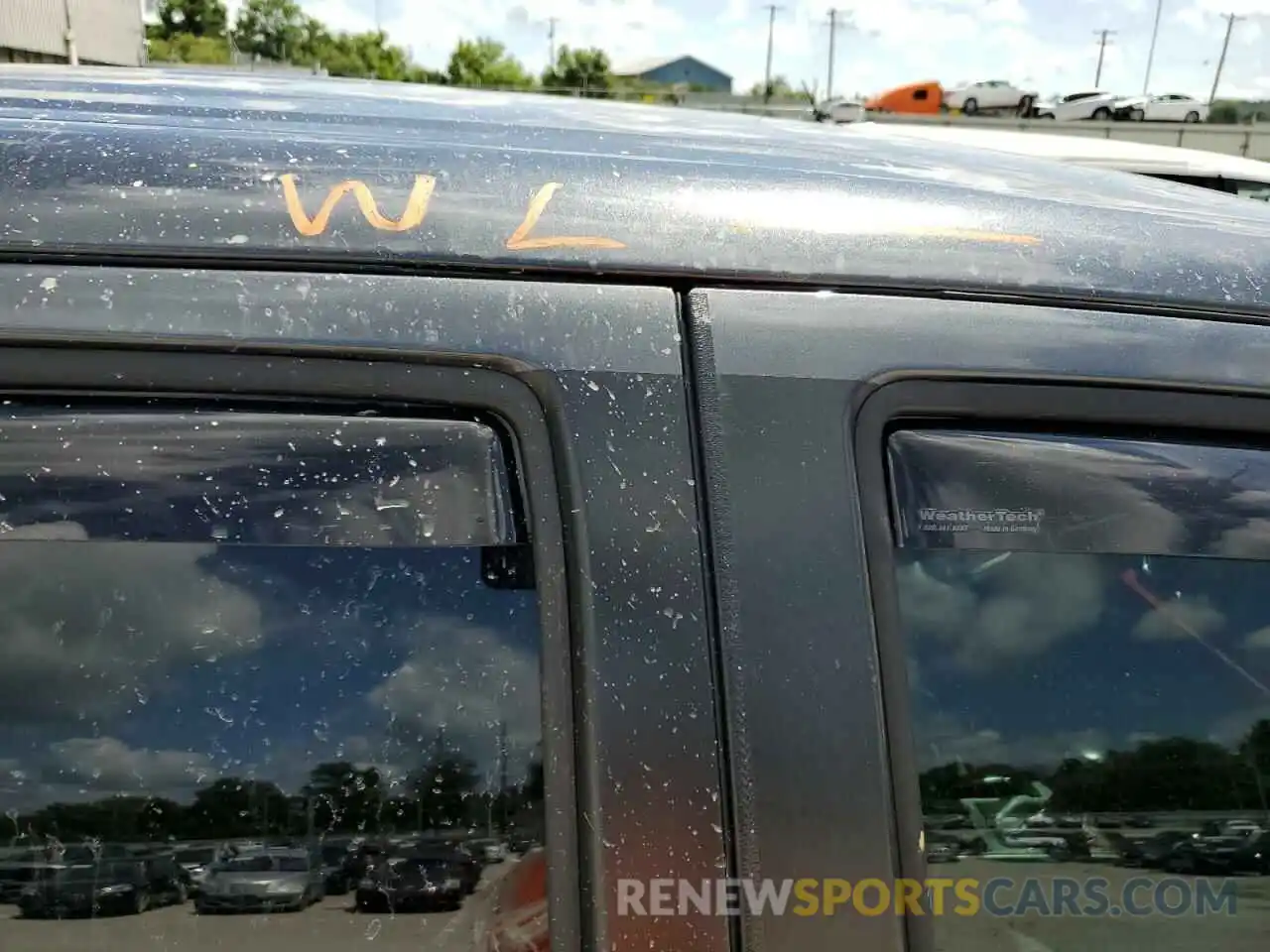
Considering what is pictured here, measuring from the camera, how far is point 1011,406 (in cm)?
106

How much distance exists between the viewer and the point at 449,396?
0.99 metres

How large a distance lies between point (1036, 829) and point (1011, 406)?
16.8 inches

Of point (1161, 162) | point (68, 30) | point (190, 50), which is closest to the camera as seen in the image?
point (1161, 162)

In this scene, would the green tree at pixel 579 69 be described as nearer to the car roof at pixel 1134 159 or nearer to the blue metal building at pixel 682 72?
the blue metal building at pixel 682 72

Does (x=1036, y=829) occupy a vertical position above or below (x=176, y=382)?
below

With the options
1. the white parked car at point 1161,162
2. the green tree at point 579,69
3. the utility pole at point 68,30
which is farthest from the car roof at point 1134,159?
the green tree at point 579,69

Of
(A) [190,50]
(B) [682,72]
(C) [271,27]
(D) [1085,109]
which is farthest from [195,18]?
(D) [1085,109]

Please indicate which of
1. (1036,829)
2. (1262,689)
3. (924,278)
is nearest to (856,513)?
(924,278)

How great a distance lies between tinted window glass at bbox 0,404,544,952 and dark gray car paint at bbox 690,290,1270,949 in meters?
0.21

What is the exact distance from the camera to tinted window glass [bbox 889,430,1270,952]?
104 centimetres

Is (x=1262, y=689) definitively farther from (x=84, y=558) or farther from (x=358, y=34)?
(x=358, y=34)

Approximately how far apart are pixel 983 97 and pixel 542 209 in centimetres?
4919

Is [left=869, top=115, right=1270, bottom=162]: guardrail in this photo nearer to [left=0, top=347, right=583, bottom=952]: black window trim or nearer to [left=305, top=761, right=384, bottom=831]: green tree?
[left=0, top=347, right=583, bottom=952]: black window trim

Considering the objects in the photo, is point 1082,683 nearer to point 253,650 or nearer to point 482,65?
point 253,650
